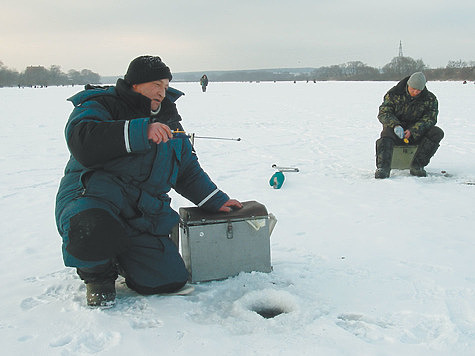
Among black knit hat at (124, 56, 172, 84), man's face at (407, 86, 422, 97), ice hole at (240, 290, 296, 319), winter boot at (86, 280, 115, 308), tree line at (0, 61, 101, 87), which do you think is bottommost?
ice hole at (240, 290, 296, 319)

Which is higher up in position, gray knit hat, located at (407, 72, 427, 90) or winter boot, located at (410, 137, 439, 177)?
gray knit hat, located at (407, 72, 427, 90)

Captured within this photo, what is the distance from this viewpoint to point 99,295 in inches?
95.8

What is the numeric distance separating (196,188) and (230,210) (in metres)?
0.26

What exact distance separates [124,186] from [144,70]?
2.13ft

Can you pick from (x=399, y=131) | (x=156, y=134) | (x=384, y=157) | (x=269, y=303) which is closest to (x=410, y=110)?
(x=399, y=131)

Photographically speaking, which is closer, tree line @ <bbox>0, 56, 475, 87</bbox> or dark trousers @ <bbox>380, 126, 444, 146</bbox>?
dark trousers @ <bbox>380, 126, 444, 146</bbox>

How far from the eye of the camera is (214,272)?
2801 millimetres

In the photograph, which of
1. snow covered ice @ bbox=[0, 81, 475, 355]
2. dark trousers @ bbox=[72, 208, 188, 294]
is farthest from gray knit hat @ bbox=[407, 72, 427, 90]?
dark trousers @ bbox=[72, 208, 188, 294]

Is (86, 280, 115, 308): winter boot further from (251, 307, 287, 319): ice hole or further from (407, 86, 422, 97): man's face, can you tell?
(407, 86, 422, 97): man's face

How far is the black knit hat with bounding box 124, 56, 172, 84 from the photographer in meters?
2.52

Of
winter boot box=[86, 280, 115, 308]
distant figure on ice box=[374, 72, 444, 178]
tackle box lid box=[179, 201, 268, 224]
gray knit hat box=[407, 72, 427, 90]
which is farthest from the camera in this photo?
distant figure on ice box=[374, 72, 444, 178]

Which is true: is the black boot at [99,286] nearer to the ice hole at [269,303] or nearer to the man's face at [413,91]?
the ice hole at [269,303]

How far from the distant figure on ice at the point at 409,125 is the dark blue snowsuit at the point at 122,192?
3.27 metres

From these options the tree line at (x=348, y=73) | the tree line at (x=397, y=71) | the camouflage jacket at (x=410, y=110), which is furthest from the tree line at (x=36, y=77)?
the camouflage jacket at (x=410, y=110)
